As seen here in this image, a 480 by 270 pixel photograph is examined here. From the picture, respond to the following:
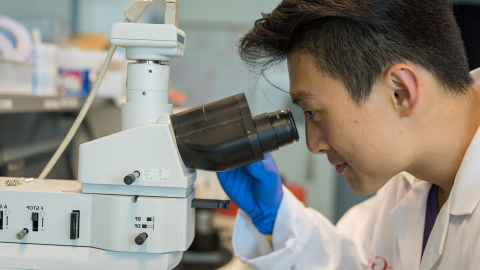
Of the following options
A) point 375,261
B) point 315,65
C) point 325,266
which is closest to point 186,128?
point 315,65

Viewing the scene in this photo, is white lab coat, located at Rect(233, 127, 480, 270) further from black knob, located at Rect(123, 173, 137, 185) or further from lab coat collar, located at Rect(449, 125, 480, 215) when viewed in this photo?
black knob, located at Rect(123, 173, 137, 185)

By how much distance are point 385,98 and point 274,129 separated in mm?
231

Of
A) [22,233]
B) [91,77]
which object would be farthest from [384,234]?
[91,77]

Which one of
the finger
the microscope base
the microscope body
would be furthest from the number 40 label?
the finger

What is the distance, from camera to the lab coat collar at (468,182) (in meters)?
0.82

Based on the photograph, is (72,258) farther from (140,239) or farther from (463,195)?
(463,195)

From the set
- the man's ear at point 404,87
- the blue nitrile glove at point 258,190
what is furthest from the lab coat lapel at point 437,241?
the blue nitrile glove at point 258,190

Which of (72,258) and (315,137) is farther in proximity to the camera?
(315,137)

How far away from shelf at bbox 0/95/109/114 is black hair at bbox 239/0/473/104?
23.4 inches

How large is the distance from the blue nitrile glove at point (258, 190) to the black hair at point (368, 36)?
0.87 feet

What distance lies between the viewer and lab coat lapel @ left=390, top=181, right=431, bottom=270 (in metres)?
0.99

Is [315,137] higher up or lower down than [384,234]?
higher up

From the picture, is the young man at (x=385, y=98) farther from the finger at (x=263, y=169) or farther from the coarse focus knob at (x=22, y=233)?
the coarse focus knob at (x=22, y=233)

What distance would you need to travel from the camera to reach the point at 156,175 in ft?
2.14
